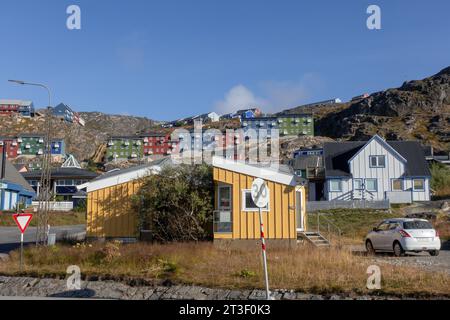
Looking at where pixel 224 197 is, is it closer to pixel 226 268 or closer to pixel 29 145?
pixel 226 268

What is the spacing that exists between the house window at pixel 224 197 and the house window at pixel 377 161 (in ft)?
117

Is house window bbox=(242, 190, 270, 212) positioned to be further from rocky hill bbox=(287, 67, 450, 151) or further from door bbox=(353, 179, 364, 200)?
rocky hill bbox=(287, 67, 450, 151)

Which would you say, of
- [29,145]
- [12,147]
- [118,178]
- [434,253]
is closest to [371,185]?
[434,253]

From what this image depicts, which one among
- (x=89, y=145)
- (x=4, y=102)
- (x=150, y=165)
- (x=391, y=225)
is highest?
(x=4, y=102)

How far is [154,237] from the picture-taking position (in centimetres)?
1977

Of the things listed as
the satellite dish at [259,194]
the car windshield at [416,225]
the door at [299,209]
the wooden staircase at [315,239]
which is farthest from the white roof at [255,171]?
the satellite dish at [259,194]

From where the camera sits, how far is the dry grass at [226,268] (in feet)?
37.0

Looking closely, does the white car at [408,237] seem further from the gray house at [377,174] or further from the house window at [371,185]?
the house window at [371,185]

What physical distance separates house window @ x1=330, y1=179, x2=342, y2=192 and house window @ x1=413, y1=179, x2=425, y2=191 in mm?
7632

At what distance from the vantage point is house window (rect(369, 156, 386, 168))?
51.4 m

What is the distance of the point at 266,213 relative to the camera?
63.9 feet
